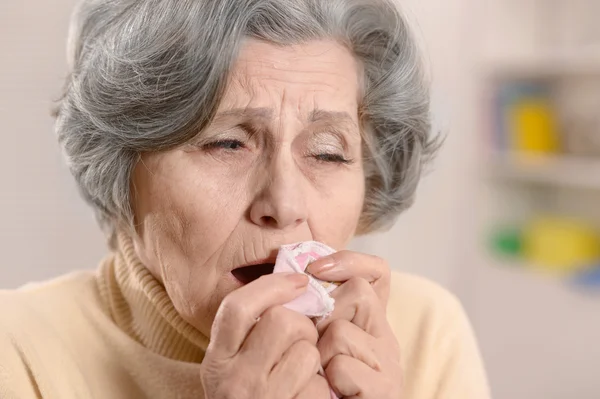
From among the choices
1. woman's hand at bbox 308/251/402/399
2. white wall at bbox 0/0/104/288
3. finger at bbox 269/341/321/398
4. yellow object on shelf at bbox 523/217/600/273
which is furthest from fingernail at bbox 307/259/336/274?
yellow object on shelf at bbox 523/217/600/273

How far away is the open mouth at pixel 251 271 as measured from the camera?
112 centimetres

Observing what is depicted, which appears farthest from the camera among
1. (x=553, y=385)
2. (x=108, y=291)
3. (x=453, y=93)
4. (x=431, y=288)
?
(x=453, y=93)

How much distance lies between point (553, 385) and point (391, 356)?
2.62 metres

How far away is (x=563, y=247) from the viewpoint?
Result: 12.0 ft

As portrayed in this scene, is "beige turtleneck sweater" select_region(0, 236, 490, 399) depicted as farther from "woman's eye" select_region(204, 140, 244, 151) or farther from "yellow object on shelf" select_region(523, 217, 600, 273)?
"yellow object on shelf" select_region(523, 217, 600, 273)

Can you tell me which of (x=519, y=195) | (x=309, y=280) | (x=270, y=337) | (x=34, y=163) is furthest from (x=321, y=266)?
(x=519, y=195)

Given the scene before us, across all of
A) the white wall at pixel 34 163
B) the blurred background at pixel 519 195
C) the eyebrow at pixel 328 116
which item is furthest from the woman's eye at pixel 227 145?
the blurred background at pixel 519 195

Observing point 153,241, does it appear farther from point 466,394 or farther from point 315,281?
point 466,394

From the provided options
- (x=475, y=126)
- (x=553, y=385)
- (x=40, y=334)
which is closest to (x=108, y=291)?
(x=40, y=334)

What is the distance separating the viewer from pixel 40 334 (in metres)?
1.21

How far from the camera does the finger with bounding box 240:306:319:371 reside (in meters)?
0.96

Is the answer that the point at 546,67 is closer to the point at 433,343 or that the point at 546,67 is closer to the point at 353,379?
the point at 433,343

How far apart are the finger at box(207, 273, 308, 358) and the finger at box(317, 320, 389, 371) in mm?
84

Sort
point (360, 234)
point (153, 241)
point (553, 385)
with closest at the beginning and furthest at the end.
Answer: point (153, 241), point (360, 234), point (553, 385)
